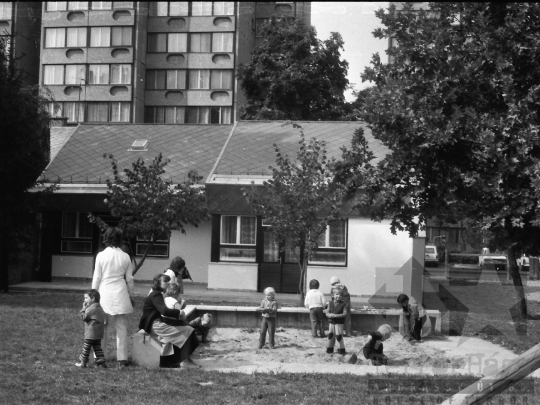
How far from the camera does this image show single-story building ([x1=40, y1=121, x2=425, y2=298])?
76.2 ft

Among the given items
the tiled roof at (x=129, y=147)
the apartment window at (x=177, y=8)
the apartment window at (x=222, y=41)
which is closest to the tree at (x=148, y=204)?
the tiled roof at (x=129, y=147)

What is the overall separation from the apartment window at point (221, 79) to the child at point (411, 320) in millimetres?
44628

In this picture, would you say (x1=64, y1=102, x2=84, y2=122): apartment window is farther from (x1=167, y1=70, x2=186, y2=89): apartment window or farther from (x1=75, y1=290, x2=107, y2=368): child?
(x1=75, y1=290, x2=107, y2=368): child

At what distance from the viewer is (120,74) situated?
56.3 m

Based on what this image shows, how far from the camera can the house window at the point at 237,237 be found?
80.7ft

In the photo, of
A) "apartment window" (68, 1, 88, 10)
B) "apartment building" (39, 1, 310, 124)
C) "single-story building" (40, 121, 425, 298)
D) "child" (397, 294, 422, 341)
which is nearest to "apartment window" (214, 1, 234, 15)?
"apartment building" (39, 1, 310, 124)

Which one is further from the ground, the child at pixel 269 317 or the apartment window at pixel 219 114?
the apartment window at pixel 219 114

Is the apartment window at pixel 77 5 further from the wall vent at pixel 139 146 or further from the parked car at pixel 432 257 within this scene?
the parked car at pixel 432 257

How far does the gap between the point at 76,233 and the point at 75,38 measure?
107 feet

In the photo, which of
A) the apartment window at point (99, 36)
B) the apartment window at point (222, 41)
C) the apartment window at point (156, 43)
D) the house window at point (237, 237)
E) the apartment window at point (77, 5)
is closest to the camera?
the house window at point (237, 237)

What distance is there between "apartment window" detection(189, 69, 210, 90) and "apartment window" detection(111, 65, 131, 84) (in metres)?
4.70

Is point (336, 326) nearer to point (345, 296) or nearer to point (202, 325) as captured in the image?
point (345, 296)

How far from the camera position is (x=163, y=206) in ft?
65.5

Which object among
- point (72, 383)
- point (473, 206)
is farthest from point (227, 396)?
point (473, 206)
